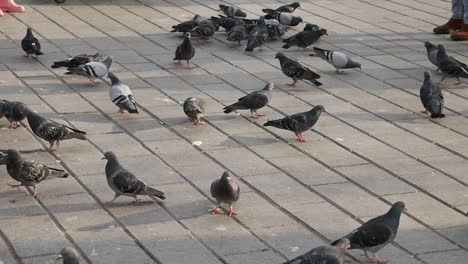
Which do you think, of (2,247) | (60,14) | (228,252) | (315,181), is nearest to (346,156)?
(315,181)

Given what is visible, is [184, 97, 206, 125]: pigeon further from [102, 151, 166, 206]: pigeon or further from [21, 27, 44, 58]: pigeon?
[21, 27, 44, 58]: pigeon

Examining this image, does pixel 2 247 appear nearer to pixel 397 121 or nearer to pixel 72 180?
pixel 72 180

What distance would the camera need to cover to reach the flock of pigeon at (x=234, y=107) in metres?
6.23

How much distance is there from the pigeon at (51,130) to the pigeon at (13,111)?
30 centimetres

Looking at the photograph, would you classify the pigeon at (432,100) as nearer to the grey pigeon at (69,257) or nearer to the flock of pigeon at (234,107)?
the flock of pigeon at (234,107)

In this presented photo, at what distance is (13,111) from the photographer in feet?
28.5

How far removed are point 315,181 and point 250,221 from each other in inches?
41.2

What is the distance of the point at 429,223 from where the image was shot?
7.00 meters

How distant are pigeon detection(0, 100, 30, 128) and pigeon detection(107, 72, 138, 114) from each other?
1.03 metres

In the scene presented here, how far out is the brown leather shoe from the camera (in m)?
13.2

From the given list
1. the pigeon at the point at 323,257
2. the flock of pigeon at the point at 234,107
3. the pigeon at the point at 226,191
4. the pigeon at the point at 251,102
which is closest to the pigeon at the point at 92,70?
the flock of pigeon at the point at 234,107

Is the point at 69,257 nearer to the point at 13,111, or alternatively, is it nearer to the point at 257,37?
the point at 13,111

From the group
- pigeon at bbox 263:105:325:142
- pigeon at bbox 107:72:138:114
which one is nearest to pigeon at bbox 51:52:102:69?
pigeon at bbox 107:72:138:114

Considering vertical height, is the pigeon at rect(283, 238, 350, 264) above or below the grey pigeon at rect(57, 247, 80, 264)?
above
